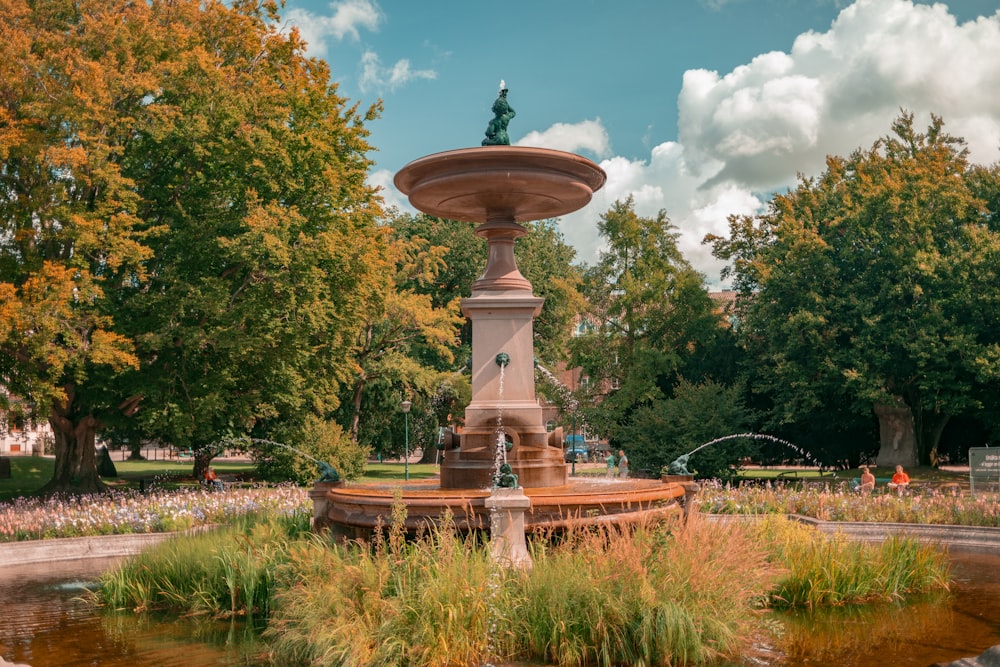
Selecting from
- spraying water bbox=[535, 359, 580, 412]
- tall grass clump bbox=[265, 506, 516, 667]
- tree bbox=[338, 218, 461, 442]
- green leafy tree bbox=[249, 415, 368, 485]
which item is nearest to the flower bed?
spraying water bbox=[535, 359, 580, 412]

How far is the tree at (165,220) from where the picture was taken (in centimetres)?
2172

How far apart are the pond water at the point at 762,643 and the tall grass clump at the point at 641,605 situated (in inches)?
18.8

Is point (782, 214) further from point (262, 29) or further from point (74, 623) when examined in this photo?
point (74, 623)

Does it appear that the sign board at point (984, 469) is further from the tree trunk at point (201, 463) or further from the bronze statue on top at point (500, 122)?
the tree trunk at point (201, 463)

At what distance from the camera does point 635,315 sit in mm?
42688

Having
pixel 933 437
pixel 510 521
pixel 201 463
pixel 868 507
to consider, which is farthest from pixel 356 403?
pixel 510 521

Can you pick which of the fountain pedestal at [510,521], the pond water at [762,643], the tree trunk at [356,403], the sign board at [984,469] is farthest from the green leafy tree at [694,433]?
the fountain pedestal at [510,521]

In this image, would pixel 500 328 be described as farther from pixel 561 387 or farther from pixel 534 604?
pixel 534 604

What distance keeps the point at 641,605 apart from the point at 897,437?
30.6m

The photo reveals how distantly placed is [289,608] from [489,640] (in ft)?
5.67

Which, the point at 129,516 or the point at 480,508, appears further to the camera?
the point at 129,516

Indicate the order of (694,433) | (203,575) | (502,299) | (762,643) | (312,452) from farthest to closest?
(694,433) < (312,452) < (502,299) < (203,575) < (762,643)

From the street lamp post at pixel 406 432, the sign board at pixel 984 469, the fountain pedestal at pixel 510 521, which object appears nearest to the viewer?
the fountain pedestal at pixel 510 521

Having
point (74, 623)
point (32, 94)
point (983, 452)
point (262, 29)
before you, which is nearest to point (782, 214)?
point (983, 452)
